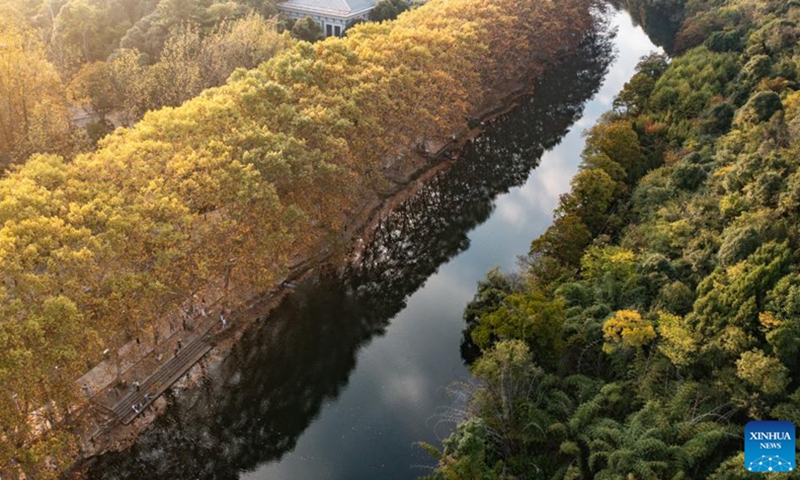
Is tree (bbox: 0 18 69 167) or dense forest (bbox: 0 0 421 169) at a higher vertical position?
dense forest (bbox: 0 0 421 169)

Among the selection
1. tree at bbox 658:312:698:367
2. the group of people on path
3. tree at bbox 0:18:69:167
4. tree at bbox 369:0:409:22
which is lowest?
the group of people on path

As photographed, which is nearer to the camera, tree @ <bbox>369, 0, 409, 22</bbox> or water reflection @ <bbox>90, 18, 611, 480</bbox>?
water reflection @ <bbox>90, 18, 611, 480</bbox>

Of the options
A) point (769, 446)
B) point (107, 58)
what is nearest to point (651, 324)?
point (769, 446)

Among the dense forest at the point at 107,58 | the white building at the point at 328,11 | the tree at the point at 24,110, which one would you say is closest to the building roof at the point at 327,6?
the white building at the point at 328,11

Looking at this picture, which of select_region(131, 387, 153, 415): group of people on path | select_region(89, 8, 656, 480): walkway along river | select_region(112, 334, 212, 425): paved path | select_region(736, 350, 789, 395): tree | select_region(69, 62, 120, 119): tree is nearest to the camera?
select_region(736, 350, 789, 395): tree

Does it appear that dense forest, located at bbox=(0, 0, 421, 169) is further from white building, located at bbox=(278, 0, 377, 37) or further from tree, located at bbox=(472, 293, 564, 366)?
tree, located at bbox=(472, 293, 564, 366)

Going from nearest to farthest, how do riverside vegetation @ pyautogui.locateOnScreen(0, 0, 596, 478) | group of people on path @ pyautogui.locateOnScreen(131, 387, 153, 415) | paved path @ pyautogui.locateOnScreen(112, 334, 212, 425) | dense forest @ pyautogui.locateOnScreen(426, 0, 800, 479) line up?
riverside vegetation @ pyautogui.locateOnScreen(0, 0, 596, 478), dense forest @ pyautogui.locateOnScreen(426, 0, 800, 479), paved path @ pyautogui.locateOnScreen(112, 334, 212, 425), group of people on path @ pyautogui.locateOnScreen(131, 387, 153, 415)

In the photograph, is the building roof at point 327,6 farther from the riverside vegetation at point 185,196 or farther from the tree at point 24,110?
the tree at point 24,110

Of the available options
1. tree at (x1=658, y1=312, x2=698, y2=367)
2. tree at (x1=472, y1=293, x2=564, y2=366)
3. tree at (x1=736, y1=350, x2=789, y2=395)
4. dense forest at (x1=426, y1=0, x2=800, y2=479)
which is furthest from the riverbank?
tree at (x1=736, y1=350, x2=789, y2=395)
